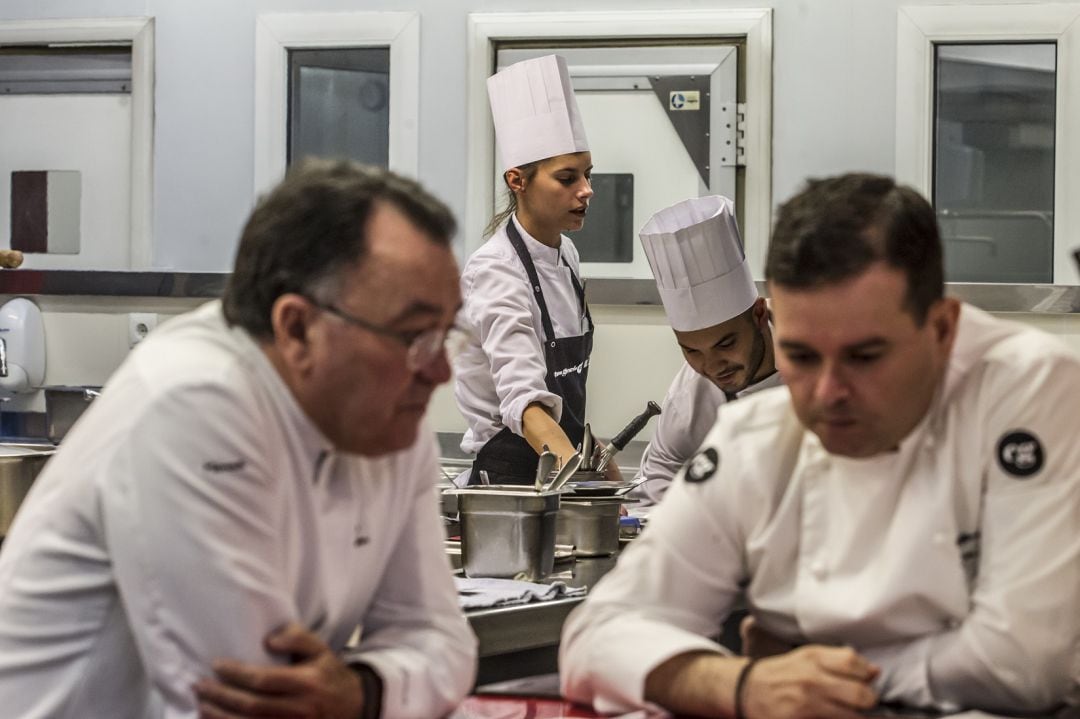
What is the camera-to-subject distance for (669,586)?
1770 mm

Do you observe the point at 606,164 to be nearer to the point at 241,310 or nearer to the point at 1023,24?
the point at 1023,24

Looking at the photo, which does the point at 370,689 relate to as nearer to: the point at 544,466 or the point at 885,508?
the point at 885,508

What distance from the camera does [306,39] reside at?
4.92 m

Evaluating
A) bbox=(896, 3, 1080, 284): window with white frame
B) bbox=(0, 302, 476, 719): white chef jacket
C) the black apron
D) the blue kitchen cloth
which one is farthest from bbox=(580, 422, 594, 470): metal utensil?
bbox=(896, 3, 1080, 284): window with white frame

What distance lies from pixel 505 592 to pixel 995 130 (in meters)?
3.01

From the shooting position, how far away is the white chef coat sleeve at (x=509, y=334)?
3521mm

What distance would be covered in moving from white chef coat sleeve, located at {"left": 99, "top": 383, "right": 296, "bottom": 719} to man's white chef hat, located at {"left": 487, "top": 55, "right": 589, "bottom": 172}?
2.57 m

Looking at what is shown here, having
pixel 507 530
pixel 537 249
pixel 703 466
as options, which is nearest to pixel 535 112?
pixel 537 249

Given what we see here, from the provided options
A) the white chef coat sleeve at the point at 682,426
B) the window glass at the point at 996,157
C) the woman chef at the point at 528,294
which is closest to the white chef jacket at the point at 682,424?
the white chef coat sleeve at the point at 682,426

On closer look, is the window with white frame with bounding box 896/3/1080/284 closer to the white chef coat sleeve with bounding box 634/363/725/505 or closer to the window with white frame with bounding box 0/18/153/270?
the white chef coat sleeve with bounding box 634/363/725/505

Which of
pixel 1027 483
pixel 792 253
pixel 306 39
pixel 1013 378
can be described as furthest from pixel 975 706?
pixel 306 39

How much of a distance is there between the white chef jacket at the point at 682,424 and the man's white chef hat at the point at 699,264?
28cm

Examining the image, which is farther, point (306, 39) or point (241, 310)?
point (306, 39)

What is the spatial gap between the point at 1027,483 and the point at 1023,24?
3.27 metres
